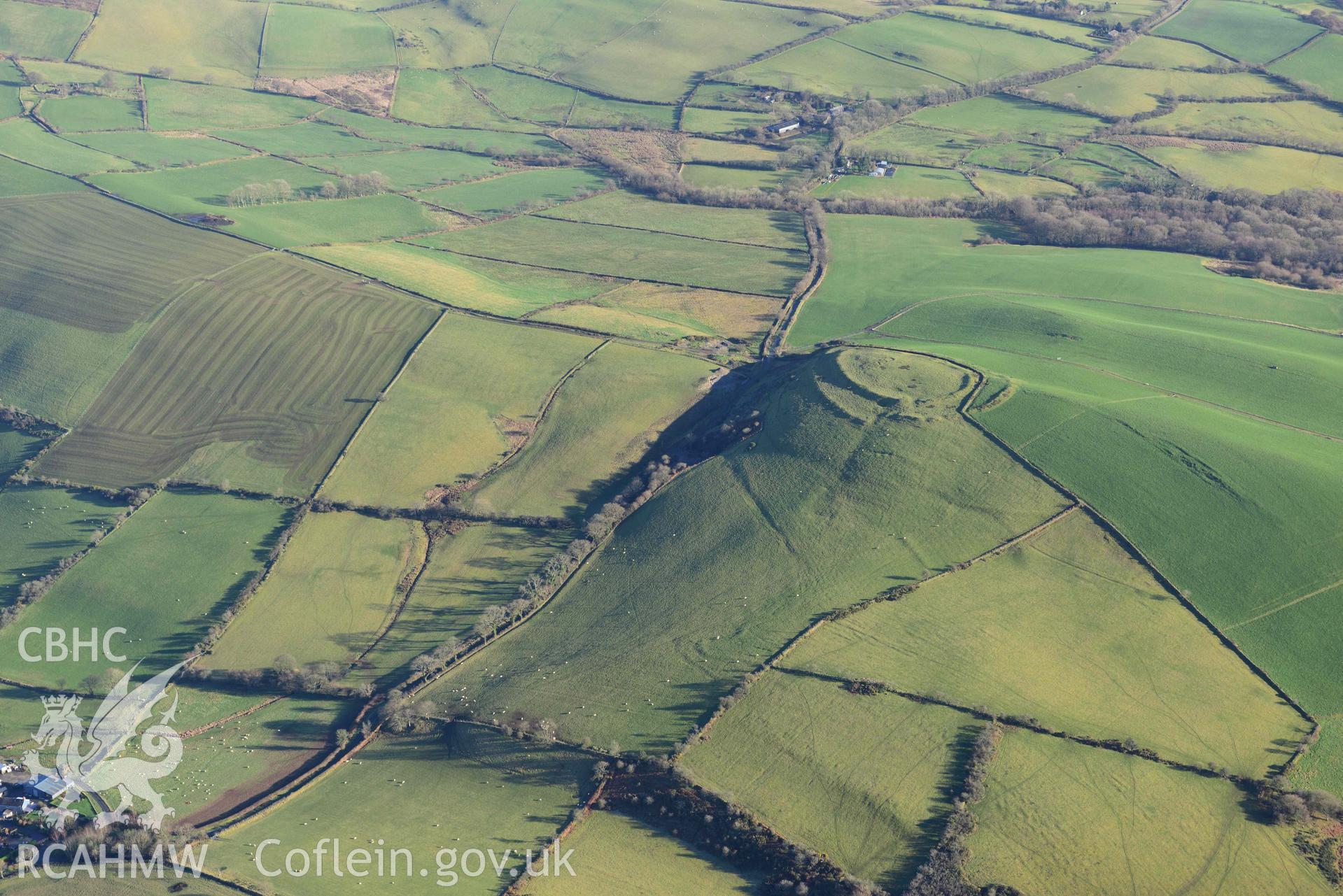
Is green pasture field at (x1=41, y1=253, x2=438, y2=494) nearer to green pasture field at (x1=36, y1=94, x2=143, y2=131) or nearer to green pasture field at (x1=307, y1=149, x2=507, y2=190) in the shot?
green pasture field at (x1=307, y1=149, x2=507, y2=190)

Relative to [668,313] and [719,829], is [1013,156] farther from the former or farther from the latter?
[719,829]

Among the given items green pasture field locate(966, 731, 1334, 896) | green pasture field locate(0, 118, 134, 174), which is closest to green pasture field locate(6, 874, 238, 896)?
green pasture field locate(966, 731, 1334, 896)

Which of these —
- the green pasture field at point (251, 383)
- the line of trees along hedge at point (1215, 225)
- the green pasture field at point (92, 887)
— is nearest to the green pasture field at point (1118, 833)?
the green pasture field at point (92, 887)

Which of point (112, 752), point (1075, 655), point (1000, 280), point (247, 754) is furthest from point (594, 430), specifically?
point (1000, 280)

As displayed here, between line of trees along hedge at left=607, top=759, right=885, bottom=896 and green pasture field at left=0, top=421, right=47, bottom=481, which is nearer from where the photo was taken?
line of trees along hedge at left=607, top=759, right=885, bottom=896

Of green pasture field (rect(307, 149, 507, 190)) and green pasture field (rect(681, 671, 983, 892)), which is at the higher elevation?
green pasture field (rect(307, 149, 507, 190))
